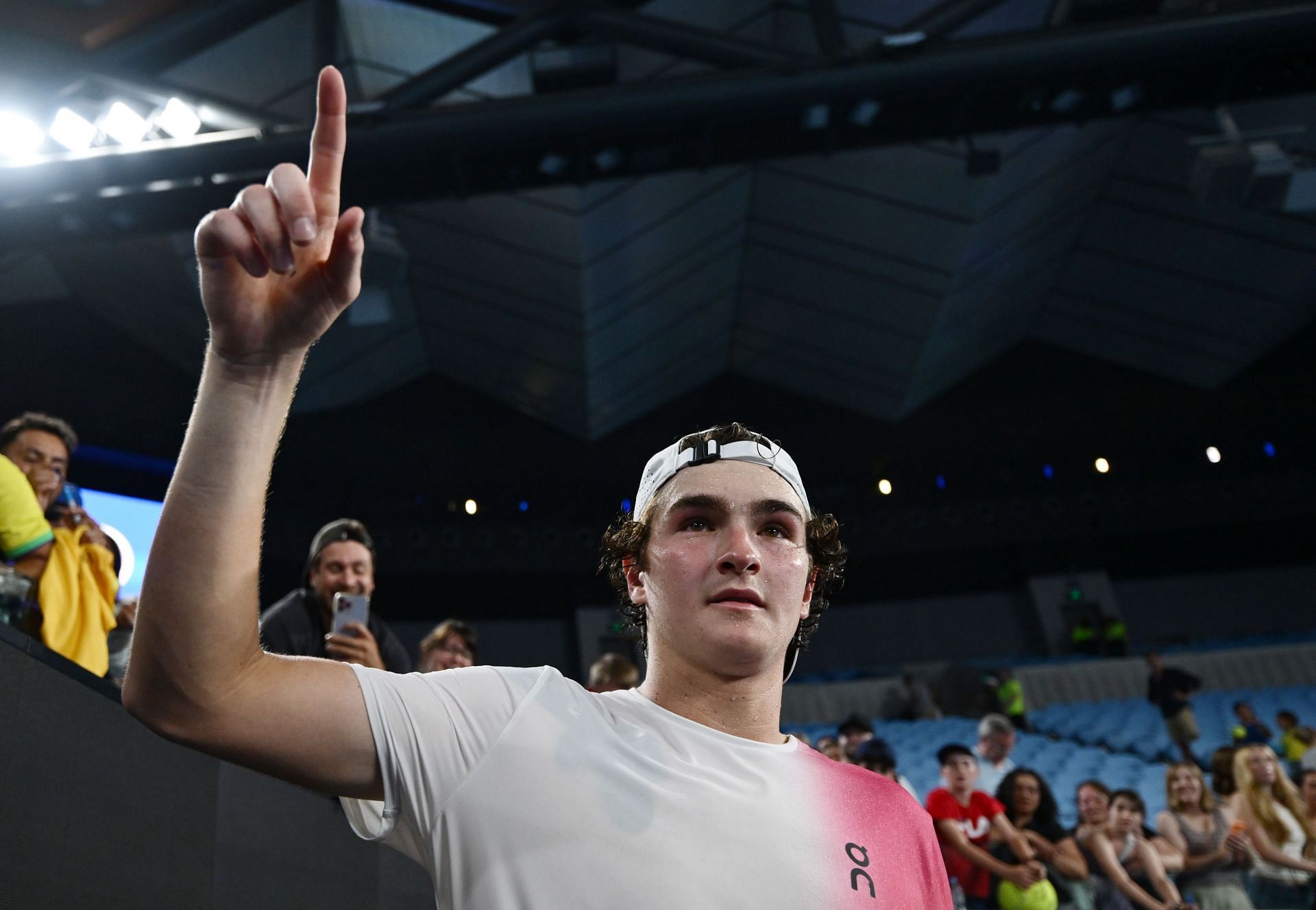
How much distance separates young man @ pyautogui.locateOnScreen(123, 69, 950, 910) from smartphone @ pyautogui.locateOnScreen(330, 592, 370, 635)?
1561 millimetres

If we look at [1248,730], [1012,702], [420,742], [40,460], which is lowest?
[420,742]

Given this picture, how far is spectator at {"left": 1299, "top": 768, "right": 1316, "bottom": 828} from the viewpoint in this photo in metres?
4.64

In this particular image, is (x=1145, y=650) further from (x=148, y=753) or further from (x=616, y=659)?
(x=148, y=753)

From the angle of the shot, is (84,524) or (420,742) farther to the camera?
(84,524)

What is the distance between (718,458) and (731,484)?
62mm

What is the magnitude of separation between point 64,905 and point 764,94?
497cm

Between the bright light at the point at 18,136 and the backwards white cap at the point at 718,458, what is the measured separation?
5.68 meters

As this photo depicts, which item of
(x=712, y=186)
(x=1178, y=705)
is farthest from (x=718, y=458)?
(x=712, y=186)

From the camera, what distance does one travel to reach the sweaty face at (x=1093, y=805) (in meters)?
4.27

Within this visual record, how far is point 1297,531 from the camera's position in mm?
14758

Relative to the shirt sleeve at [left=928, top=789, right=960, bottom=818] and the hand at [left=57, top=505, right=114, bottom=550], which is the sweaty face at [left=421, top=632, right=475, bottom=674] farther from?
the shirt sleeve at [left=928, top=789, right=960, bottom=818]

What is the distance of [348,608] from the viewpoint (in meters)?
2.62

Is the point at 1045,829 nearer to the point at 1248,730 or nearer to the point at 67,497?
the point at 67,497

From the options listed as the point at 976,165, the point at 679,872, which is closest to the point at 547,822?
the point at 679,872
